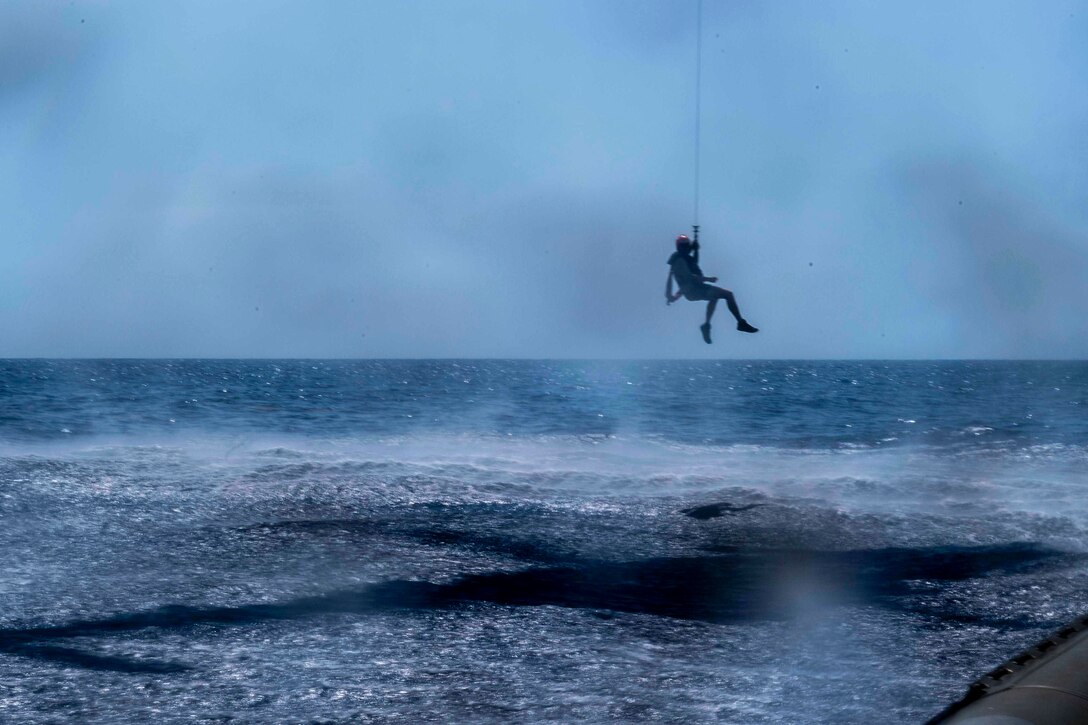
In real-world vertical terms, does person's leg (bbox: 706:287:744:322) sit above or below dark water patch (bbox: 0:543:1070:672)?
above

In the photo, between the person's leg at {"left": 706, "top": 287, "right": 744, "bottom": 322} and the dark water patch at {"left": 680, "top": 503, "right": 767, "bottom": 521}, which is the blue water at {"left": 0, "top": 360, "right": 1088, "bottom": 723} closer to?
the dark water patch at {"left": 680, "top": 503, "right": 767, "bottom": 521}

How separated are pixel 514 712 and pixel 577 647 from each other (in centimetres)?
150

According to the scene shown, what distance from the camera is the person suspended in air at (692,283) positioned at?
11.1 m

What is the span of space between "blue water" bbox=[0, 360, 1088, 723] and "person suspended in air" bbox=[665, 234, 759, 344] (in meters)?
2.69

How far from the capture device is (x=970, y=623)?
28.6 ft

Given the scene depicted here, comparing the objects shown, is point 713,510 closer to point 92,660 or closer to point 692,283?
point 692,283

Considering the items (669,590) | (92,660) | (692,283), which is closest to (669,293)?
(692,283)

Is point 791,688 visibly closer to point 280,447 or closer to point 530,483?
point 530,483

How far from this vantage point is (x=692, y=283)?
11.2m

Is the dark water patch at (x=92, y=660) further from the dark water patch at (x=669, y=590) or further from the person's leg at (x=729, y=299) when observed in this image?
the person's leg at (x=729, y=299)

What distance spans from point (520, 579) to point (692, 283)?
3695mm

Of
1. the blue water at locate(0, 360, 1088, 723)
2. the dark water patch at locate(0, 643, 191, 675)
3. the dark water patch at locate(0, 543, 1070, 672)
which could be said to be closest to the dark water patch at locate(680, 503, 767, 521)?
the blue water at locate(0, 360, 1088, 723)

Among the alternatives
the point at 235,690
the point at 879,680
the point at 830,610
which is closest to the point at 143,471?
the point at 235,690

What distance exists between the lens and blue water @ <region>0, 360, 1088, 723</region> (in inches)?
276
